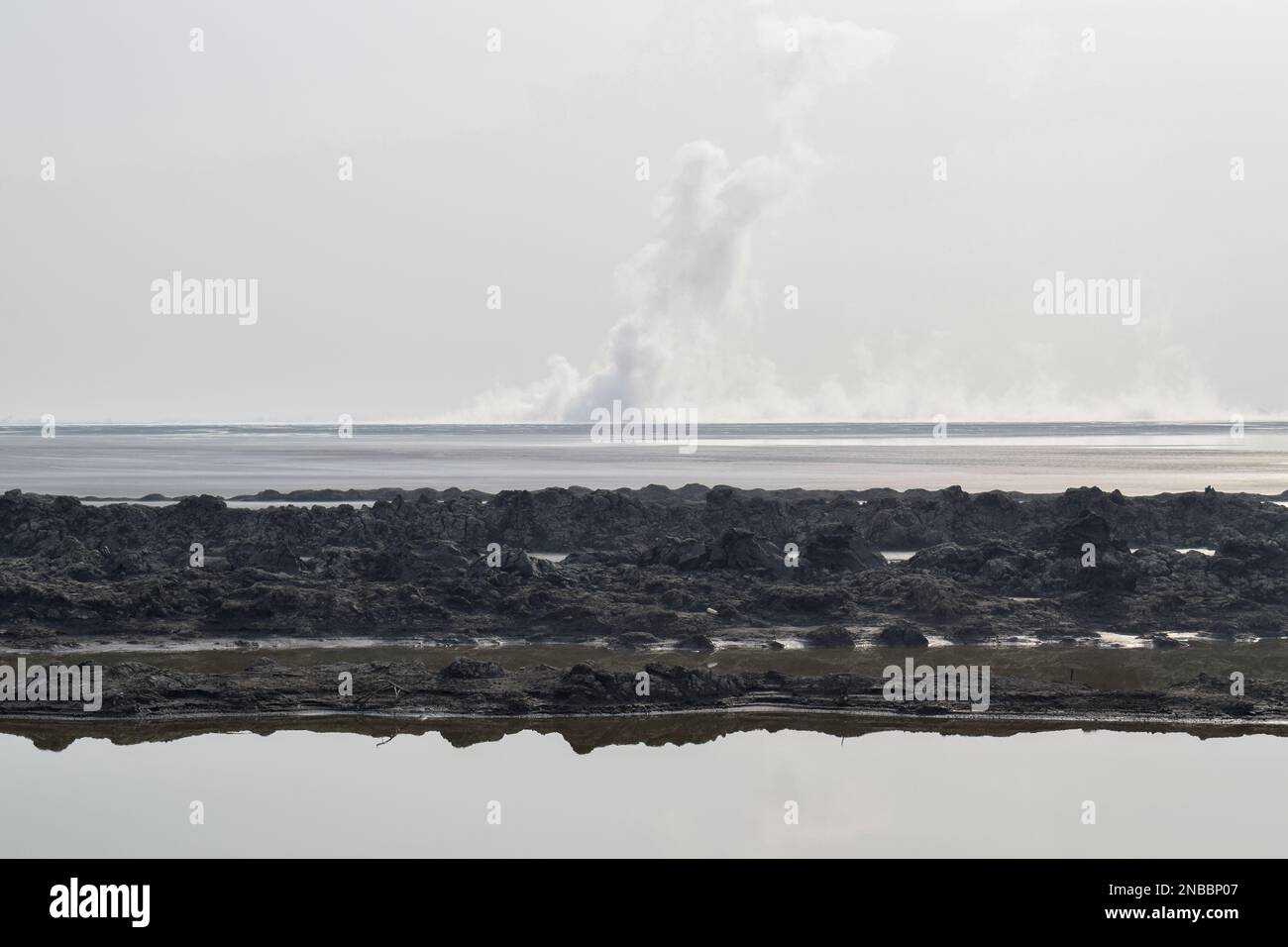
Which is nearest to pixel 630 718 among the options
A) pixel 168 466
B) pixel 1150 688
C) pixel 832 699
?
pixel 832 699

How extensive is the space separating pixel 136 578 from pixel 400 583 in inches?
181

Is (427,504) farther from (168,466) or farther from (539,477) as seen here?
(168,466)
